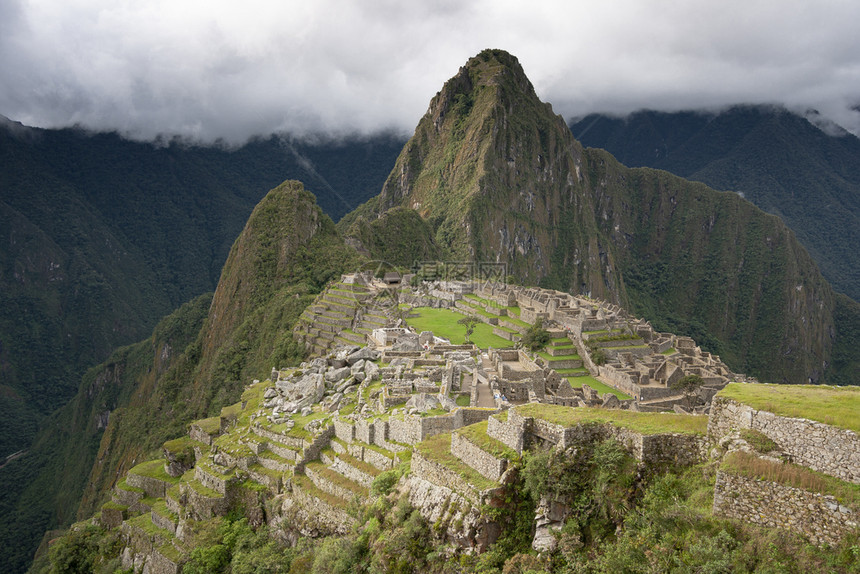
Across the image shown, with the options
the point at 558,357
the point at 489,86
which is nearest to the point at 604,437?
the point at 558,357

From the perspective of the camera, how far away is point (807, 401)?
10.2 meters

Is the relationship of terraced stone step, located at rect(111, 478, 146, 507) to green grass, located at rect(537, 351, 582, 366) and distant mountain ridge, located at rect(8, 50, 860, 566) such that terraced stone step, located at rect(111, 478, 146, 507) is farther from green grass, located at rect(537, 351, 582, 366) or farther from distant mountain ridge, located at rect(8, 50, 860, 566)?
green grass, located at rect(537, 351, 582, 366)

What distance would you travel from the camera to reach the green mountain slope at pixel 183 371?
2936 inches

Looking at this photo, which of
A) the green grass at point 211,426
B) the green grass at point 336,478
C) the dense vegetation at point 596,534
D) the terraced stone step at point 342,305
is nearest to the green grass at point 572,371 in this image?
the terraced stone step at point 342,305

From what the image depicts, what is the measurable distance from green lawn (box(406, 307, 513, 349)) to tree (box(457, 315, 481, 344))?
1.22ft

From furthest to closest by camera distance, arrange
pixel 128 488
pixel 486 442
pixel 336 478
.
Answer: pixel 128 488, pixel 336 478, pixel 486 442

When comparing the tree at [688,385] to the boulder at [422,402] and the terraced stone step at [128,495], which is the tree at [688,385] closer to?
the boulder at [422,402]

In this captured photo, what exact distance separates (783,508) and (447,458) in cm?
751

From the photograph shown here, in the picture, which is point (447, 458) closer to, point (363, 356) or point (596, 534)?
point (596, 534)

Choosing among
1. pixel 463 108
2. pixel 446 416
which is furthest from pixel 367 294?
pixel 463 108

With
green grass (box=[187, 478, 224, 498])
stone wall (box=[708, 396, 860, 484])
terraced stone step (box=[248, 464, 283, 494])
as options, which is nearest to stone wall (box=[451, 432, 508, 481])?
stone wall (box=[708, 396, 860, 484])

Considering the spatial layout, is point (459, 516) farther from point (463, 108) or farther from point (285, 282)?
point (463, 108)

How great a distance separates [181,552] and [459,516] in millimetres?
15107

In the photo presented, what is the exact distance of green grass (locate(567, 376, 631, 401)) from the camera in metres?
43.2
